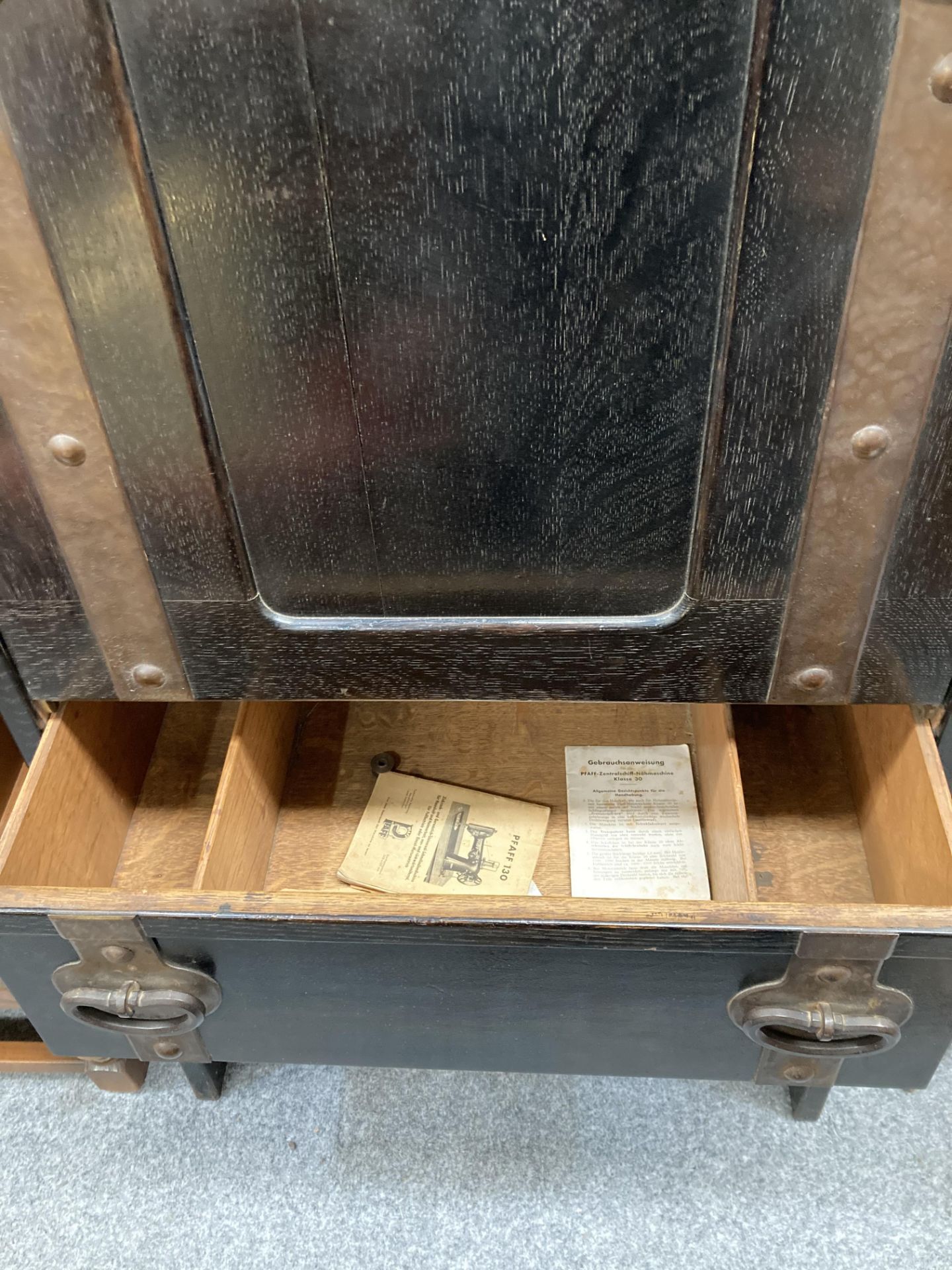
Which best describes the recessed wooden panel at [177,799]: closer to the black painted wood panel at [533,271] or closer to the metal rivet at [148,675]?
the metal rivet at [148,675]

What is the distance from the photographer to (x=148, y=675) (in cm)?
69

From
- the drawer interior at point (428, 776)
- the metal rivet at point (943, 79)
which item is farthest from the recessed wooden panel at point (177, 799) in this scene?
the metal rivet at point (943, 79)

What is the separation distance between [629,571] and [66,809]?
0.53 m

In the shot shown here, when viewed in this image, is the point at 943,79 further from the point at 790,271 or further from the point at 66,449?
the point at 66,449

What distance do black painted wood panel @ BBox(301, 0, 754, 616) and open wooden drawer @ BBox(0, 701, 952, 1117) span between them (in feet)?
0.75

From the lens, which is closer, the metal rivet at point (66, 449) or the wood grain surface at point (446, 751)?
the metal rivet at point (66, 449)

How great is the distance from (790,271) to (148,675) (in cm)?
50

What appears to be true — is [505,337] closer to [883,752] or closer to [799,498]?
[799,498]

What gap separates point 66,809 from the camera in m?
0.80

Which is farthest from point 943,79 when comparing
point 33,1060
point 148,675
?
point 33,1060

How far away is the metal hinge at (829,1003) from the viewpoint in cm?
59

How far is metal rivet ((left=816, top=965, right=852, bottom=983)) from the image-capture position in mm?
606

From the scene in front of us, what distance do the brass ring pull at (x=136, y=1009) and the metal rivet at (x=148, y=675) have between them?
0.21 meters

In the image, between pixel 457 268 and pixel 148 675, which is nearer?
pixel 457 268
